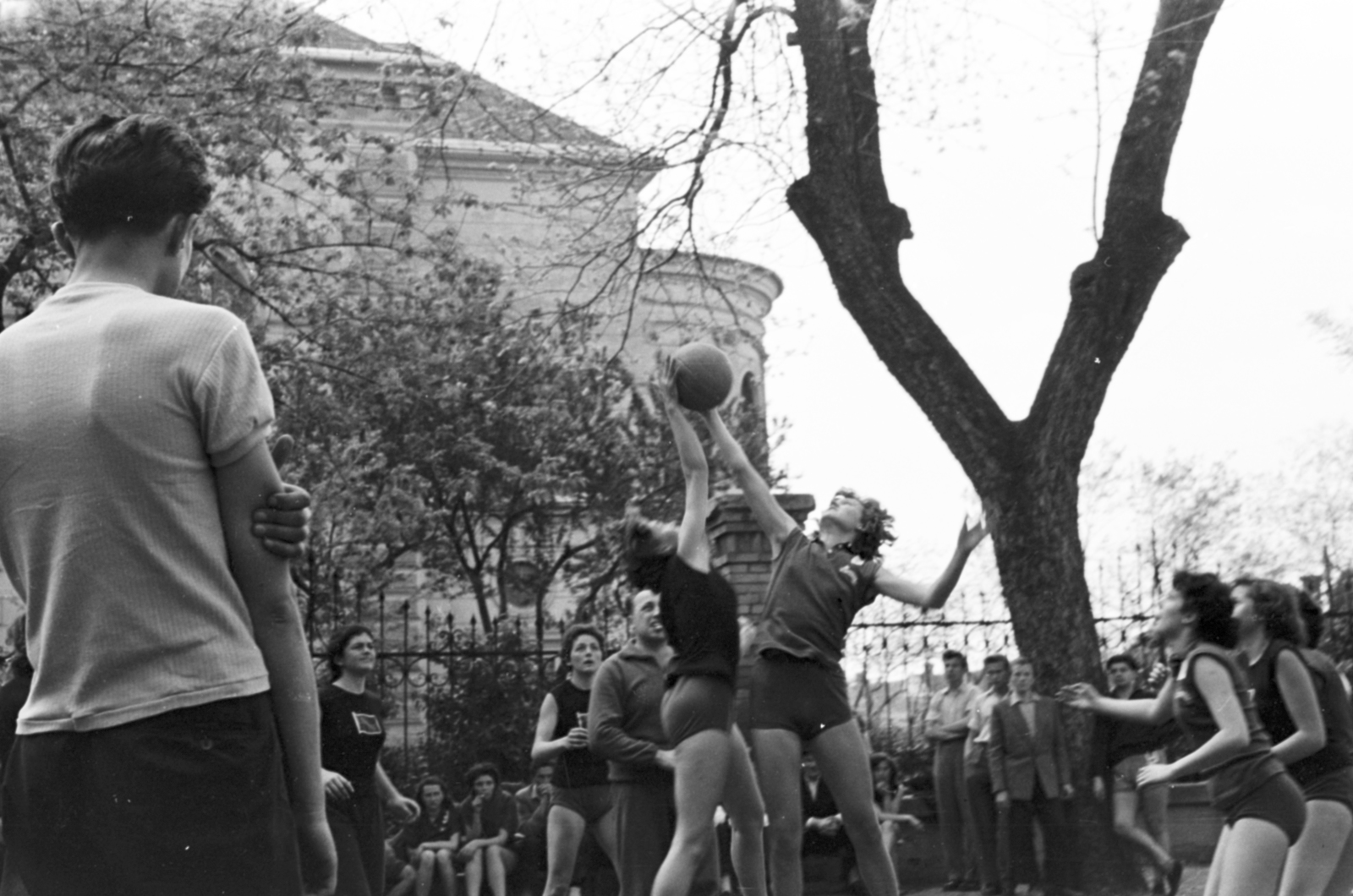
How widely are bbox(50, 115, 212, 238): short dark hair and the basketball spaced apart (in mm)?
5364

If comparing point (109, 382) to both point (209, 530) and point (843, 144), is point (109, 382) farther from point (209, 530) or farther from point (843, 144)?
point (843, 144)

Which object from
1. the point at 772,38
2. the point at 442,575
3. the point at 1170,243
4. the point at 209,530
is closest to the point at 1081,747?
the point at 1170,243

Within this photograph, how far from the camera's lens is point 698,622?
25.9 feet

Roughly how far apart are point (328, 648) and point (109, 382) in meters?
7.23

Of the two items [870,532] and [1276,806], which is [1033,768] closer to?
[870,532]

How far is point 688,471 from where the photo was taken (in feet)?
25.6

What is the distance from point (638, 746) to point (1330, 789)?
3592 mm

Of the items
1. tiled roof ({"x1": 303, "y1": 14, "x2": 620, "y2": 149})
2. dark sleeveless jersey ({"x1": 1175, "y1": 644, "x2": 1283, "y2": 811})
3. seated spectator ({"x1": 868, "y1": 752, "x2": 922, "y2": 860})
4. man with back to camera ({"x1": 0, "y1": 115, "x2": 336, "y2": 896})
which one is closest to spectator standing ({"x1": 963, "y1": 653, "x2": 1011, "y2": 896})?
seated spectator ({"x1": 868, "y1": 752, "x2": 922, "y2": 860})

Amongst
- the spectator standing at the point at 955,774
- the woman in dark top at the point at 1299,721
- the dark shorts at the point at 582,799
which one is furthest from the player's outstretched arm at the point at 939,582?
the spectator standing at the point at 955,774

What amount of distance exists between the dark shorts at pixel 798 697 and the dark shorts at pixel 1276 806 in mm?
2074

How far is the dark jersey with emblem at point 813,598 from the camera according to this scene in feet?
27.1

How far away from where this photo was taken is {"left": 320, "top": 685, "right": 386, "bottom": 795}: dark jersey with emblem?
30.5ft

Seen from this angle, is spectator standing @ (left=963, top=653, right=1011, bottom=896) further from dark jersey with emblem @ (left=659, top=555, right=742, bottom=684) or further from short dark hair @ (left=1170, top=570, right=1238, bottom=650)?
short dark hair @ (left=1170, top=570, right=1238, bottom=650)

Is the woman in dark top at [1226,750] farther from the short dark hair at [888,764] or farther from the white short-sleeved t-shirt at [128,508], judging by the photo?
the short dark hair at [888,764]
